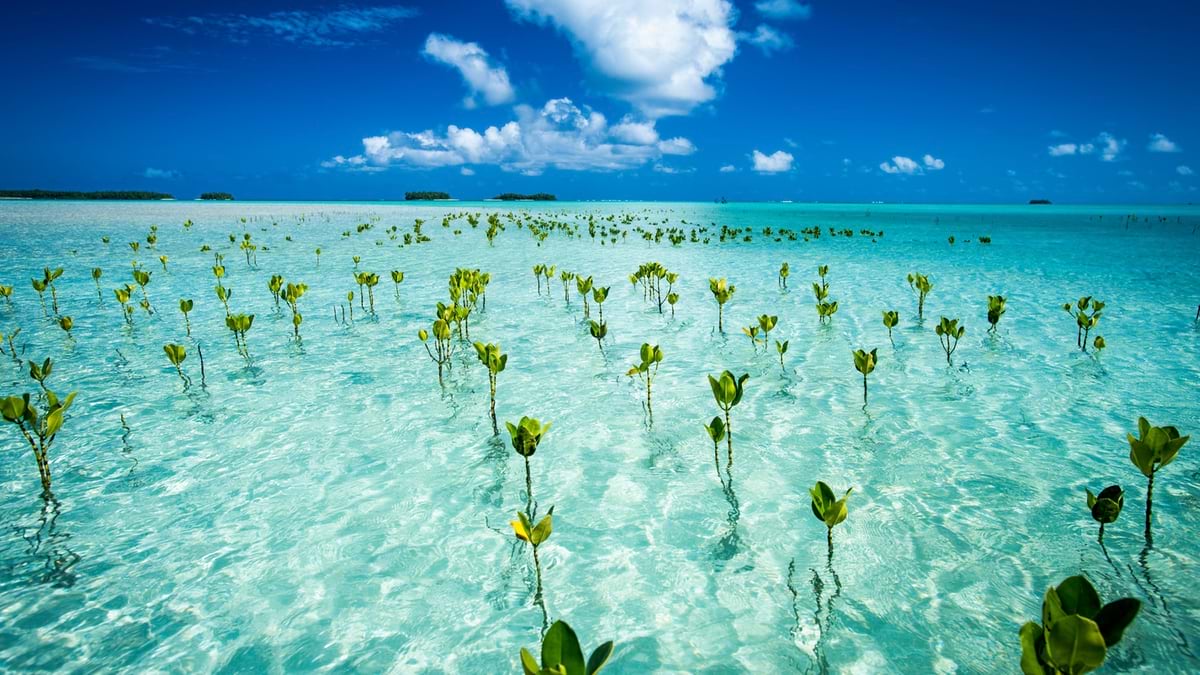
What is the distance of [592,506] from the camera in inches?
198

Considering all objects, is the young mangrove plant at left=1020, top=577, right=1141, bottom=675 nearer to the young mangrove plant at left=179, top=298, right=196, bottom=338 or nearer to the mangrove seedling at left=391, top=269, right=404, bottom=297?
the mangrove seedling at left=391, top=269, right=404, bottom=297

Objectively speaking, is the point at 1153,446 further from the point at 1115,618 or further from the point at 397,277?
the point at 397,277

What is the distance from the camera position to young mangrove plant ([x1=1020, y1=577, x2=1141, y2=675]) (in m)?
2.05

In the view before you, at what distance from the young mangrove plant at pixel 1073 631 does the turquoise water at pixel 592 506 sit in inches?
49.1

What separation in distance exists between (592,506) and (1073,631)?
3.48 metres

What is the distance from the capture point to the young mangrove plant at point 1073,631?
205cm

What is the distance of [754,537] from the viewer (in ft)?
14.7

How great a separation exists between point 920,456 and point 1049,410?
239 centimetres

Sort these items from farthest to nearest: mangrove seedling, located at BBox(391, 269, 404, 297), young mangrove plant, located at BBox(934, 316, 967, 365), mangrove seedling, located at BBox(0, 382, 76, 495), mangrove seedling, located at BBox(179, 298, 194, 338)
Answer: mangrove seedling, located at BBox(391, 269, 404, 297)
mangrove seedling, located at BBox(179, 298, 194, 338)
young mangrove plant, located at BBox(934, 316, 967, 365)
mangrove seedling, located at BBox(0, 382, 76, 495)

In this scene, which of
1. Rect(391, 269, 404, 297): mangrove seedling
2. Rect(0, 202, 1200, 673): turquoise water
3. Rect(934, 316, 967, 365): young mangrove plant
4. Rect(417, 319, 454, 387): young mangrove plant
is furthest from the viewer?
Rect(391, 269, 404, 297): mangrove seedling

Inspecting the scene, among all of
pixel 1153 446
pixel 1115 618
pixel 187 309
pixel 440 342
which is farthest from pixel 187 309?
pixel 1153 446

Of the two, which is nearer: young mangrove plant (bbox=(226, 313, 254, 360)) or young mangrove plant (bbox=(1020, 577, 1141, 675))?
young mangrove plant (bbox=(1020, 577, 1141, 675))

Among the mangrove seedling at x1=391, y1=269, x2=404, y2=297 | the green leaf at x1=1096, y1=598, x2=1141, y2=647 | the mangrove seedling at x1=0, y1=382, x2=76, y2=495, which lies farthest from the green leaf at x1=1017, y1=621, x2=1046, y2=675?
the mangrove seedling at x1=391, y1=269, x2=404, y2=297

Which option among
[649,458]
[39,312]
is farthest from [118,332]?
[649,458]
